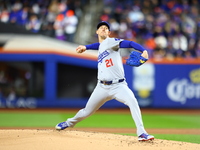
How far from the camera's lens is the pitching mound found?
496 centimetres

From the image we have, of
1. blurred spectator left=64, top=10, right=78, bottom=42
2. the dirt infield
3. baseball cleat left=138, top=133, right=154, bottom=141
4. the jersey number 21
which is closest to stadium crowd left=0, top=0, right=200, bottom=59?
blurred spectator left=64, top=10, right=78, bottom=42

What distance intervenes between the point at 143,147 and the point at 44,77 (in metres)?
9.23

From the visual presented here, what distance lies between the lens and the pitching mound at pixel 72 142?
496cm

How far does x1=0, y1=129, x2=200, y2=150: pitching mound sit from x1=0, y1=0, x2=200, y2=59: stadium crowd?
29.2 feet

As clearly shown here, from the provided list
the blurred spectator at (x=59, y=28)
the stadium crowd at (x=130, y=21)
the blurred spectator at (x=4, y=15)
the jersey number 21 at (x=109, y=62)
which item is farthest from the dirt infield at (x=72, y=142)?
the blurred spectator at (x=4, y=15)

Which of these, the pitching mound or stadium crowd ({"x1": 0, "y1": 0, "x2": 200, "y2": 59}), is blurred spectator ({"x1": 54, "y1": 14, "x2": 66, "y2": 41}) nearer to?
stadium crowd ({"x1": 0, "y1": 0, "x2": 200, "y2": 59})

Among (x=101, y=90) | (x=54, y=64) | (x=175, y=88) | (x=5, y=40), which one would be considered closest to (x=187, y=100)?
(x=175, y=88)

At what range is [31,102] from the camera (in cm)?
1365

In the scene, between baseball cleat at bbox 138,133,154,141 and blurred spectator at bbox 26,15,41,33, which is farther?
blurred spectator at bbox 26,15,41,33

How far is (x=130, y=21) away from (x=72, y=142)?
10.9m

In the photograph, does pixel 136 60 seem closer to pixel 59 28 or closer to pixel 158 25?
pixel 59 28

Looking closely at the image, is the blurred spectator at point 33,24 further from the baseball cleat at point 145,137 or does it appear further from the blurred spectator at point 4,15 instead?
the baseball cleat at point 145,137

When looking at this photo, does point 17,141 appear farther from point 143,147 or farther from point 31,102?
point 31,102

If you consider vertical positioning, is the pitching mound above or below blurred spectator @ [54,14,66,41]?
below
